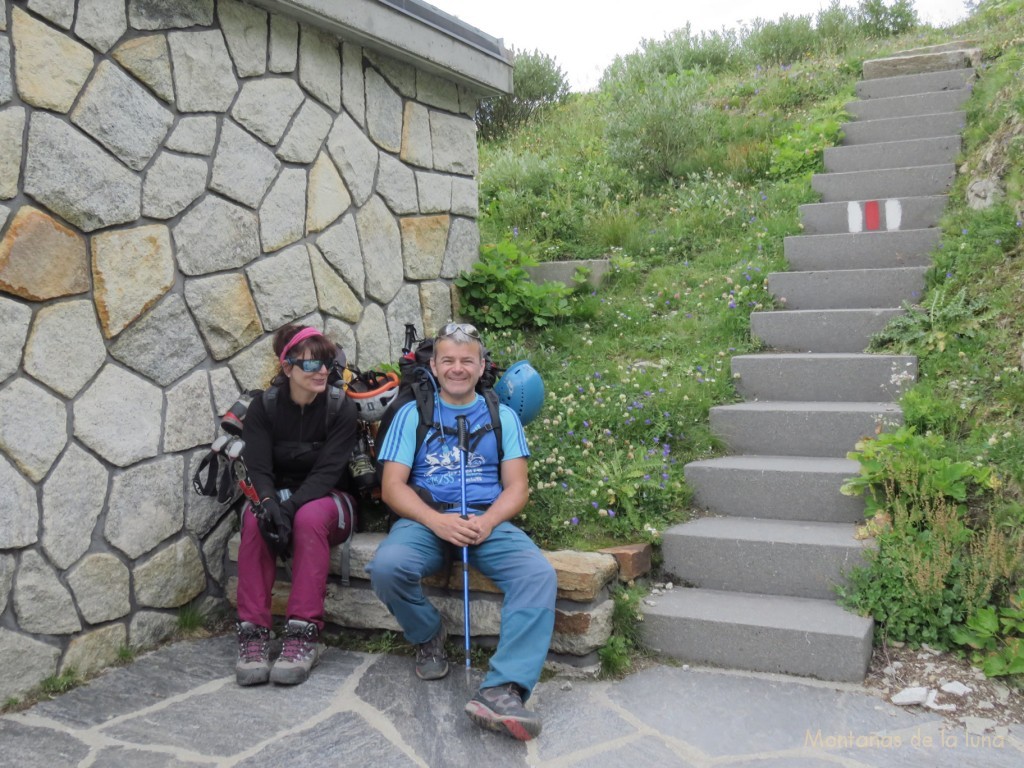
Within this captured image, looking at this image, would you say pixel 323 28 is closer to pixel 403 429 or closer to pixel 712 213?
pixel 403 429

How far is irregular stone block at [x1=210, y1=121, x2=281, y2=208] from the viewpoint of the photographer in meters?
4.28

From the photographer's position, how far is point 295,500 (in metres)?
3.79

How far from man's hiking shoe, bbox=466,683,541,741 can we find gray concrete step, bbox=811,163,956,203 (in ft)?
17.5

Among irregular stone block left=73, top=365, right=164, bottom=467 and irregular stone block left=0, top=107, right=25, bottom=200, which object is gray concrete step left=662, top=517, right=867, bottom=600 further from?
irregular stone block left=0, top=107, right=25, bottom=200

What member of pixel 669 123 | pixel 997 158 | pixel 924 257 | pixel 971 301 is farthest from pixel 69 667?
pixel 669 123

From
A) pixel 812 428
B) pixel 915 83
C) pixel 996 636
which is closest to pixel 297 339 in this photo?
pixel 812 428

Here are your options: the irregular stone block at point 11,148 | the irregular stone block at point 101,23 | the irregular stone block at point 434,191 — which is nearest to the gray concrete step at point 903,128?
the irregular stone block at point 434,191

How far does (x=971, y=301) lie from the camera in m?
5.00

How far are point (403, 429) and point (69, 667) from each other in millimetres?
1698

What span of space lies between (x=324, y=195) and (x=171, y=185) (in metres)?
1.01

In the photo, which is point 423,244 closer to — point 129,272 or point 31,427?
point 129,272

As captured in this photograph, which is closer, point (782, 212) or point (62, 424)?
point (62, 424)

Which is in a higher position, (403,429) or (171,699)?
(403,429)

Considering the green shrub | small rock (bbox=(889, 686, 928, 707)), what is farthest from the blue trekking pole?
the green shrub
